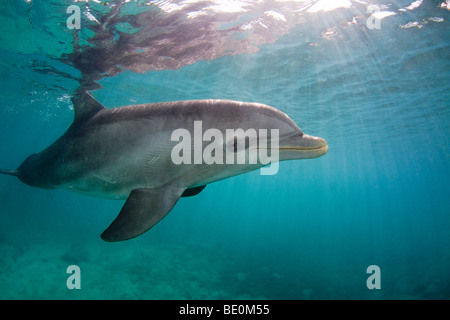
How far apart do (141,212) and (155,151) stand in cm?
64

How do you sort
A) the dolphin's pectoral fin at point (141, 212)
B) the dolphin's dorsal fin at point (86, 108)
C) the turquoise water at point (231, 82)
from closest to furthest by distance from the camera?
1. the dolphin's pectoral fin at point (141, 212)
2. the dolphin's dorsal fin at point (86, 108)
3. the turquoise water at point (231, 82)

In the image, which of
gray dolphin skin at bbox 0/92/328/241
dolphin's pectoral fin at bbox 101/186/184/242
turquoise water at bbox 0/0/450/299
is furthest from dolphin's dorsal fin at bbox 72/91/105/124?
turquoise water at bbox 0/0/450/299

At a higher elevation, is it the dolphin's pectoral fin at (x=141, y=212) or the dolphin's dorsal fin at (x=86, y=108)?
the dolphin's dorsal fin at (x=86, y=108)

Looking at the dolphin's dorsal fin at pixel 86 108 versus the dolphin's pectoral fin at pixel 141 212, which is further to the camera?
the dolphin's dorsal fin at pixel 86 108

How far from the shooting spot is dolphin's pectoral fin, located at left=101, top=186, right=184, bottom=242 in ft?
7.38

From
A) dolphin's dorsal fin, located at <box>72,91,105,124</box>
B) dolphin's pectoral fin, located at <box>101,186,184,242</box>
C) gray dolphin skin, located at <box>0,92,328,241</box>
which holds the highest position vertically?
dolphin's dorsal fin, located at <box>72,91,105,124</box>

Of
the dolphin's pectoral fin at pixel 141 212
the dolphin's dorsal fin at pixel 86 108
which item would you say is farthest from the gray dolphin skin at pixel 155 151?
the dolphin's dorsal fin at pixel 86 108

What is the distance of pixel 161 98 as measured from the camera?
687 inches

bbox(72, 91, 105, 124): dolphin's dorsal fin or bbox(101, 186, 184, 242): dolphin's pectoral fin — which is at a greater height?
bbox(72, 91, 105, 124): dolphin's dorsal fin

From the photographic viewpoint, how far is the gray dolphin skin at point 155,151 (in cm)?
229

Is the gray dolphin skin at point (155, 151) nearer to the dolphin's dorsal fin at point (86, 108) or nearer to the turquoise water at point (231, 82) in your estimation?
the dolphin's dorsal fin at point (86, 108)

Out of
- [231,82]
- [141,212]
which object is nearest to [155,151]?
[141,212]

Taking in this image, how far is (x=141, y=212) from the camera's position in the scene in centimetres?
235

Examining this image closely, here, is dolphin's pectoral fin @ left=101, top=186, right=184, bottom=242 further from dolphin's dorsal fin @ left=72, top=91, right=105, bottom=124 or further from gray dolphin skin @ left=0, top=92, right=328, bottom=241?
dolphin's dorsal fin @ left=72, top=91, right=105, bottom=124
